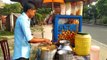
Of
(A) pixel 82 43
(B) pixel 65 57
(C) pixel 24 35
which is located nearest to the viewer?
(B) pixel 65 57

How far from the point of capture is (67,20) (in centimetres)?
523

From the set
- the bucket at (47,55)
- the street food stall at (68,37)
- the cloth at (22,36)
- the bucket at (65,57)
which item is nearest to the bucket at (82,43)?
the street food stall at (68,37)

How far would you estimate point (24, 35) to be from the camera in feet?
15.8

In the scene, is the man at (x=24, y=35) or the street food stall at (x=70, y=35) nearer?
the street food stall at (x=70, y=35)

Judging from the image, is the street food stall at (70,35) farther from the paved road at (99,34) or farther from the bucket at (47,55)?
the paved road at (99,34)

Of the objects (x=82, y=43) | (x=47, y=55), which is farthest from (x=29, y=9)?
(x=82, y=43)

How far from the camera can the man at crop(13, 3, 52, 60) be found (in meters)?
4.77

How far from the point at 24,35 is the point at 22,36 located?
74mm

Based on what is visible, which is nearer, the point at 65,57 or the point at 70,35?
the point at 65,57

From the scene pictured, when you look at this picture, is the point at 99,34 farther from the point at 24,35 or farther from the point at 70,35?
the point at 24,35

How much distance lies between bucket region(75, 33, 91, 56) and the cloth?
0.69 metres

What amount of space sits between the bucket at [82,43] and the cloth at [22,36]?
693 millimetres

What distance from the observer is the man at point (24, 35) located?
4.77 metres

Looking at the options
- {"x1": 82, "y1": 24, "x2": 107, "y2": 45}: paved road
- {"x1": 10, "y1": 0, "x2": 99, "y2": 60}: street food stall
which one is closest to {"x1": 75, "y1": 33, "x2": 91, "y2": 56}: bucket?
{"x1": 10, "y1": 0, "x2": 99, "y2": 60}: street food stall
